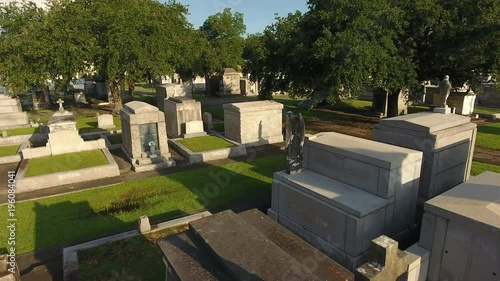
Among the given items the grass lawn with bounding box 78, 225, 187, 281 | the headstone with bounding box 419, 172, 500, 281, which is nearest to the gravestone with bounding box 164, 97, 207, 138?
the grass lawn with bounding box 78, 225, 187, 281

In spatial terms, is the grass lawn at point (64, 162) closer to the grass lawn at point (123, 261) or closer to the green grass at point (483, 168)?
the grass lawn at point (123, 261)

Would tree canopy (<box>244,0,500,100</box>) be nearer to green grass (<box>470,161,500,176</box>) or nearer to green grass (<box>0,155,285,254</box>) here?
green grass (<box>470,161,500,176</box>)

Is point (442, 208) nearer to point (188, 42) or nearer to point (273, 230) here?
point (273, 230)

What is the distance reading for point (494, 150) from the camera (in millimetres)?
14617

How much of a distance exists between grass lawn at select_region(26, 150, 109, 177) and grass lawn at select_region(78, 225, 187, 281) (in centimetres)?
610

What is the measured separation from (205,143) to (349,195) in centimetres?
989

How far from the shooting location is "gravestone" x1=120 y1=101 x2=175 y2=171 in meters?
13.4

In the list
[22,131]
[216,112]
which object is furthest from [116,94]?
[216,112]

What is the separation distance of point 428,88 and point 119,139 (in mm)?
26964

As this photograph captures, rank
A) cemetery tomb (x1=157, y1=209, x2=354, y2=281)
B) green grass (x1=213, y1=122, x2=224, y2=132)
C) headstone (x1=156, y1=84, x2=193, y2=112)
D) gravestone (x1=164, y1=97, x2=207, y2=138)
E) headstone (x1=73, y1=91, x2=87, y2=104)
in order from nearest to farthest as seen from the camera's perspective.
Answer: cemetery tomb (x1=157, y1=209, x2=354, y2=281), gravestone (x1=164, y1=97, x2=207, y2=138), green grass (x1=213, y1=122, x2=224, y2=132), headstone (x1=156, y1=84, x2=193, y2=112), headstone (x1=73, y1=91, x2=87, y2=104)

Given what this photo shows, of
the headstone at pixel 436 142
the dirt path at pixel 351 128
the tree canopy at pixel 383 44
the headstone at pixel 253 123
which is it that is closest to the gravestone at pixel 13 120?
the headstone at pixel 253 123

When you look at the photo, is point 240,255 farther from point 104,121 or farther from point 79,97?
point 79,97

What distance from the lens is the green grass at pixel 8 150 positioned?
48.1ft

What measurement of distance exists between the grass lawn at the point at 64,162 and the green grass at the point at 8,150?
2695 millimetres
